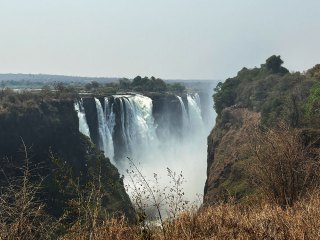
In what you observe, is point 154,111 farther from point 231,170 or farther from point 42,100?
point 231,170

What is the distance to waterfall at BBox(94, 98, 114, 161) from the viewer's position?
66.7 meters

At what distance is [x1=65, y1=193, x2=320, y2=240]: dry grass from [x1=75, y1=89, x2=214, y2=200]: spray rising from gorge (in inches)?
1846

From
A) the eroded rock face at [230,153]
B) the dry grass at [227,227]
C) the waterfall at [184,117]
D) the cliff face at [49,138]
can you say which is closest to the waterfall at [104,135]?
the cliff face at [49,138]

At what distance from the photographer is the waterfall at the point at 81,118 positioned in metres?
64.9

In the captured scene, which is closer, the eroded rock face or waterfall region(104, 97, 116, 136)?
the eroded rock face

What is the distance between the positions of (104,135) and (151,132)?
590 inches

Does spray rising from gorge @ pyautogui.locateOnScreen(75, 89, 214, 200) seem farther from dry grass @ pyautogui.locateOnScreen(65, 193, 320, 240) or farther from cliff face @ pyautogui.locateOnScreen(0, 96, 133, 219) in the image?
dry grass @ pyautogui.locateOnScreen(65, 193, 320, 240)

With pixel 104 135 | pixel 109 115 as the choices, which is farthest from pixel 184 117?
pixel 104 135

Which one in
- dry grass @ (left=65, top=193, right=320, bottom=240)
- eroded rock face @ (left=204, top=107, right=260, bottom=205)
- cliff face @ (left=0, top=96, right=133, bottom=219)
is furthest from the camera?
cliff face @ (left=0, top=96, right=133, bottom=219)

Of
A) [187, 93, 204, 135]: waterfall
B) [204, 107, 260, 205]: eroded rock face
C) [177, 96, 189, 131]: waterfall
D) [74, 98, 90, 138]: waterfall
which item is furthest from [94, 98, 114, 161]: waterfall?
[187, 93, 204, 135]: waterfall

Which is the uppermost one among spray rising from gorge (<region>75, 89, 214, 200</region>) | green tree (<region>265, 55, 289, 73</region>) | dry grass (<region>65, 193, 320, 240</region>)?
green tree (<region>265, 55, 289, 73</region>)

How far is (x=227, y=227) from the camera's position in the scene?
10180mm

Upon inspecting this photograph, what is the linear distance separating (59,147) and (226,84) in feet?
85.4

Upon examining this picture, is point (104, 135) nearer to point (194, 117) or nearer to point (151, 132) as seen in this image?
point (151, 132)
